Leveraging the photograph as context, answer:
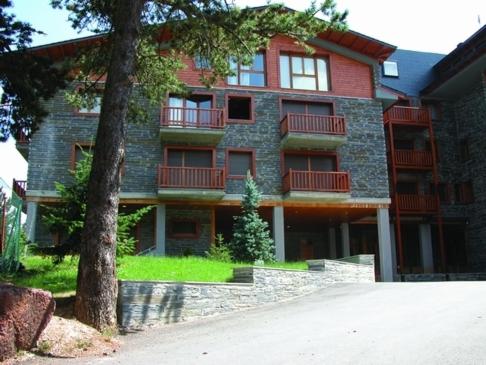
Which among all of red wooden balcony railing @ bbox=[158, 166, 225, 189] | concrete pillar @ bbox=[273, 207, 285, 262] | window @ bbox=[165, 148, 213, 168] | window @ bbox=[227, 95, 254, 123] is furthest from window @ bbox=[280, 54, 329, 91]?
concrete pillar @ bbox=[273, 207, 285, 262]

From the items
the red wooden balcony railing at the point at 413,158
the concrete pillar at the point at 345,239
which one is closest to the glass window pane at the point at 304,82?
the red wooden balcony railing at the point at 413,158

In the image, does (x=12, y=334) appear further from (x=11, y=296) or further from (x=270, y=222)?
(x=270, y=222)

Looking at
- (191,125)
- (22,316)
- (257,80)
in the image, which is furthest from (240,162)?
(22,316)

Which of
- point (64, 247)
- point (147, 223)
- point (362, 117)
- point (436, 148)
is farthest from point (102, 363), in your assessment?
point (436, 148)

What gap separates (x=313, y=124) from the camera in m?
24.4

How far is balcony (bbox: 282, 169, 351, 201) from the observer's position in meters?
23.5

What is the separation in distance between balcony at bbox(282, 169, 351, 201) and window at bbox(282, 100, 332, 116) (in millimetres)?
3341

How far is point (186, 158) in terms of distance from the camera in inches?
944

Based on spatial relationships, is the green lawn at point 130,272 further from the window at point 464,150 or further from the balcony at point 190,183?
the window at point 464,150

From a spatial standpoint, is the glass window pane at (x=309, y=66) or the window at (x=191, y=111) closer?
the window at (x=191, y=111)

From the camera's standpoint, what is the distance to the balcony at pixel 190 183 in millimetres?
22438

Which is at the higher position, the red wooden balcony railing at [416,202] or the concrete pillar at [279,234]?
the red wooden balcony railing at [416,202]

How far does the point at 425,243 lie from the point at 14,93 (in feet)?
76.6

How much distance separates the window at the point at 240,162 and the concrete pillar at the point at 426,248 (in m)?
11.3
